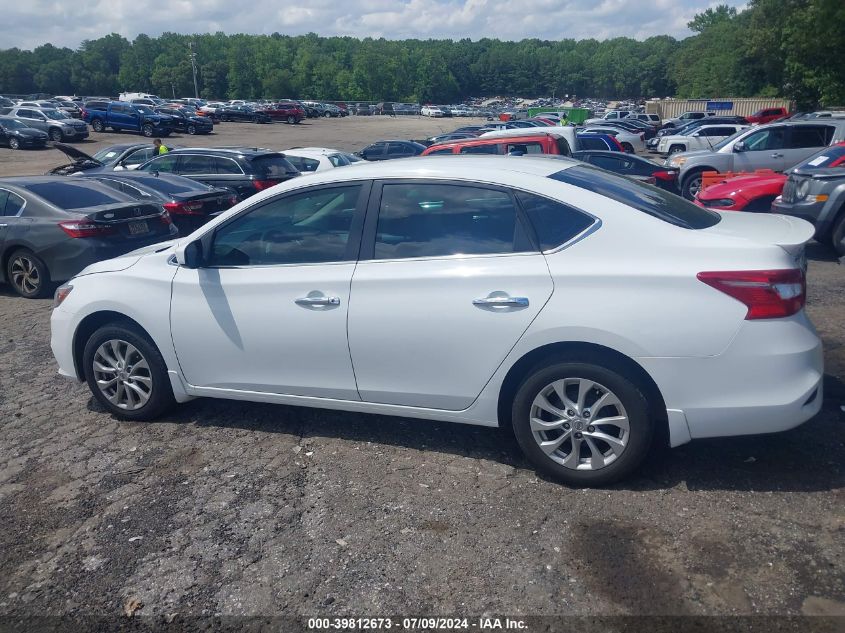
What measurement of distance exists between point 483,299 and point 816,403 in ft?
5.80

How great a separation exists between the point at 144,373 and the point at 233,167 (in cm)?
1009

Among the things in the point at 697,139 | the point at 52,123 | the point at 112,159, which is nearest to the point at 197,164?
the point at 112,159

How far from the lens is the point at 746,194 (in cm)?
1088

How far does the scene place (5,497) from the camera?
4.29 m

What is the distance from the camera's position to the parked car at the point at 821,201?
9516 mm

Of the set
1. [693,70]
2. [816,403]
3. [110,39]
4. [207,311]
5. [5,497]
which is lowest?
[5,497]

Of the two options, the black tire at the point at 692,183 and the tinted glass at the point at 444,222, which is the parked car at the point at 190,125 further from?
the tinted glass at the point at 444,222

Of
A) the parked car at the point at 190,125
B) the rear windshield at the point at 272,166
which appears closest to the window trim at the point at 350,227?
the rear windshield at the point at 272,166

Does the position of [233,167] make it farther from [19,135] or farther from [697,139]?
[19,135]

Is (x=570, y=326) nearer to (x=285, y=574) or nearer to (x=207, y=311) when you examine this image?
(x=285, y=574)

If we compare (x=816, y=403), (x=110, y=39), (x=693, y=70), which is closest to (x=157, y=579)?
(x=816, y=403)

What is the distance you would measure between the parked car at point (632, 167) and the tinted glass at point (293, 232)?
1030cm

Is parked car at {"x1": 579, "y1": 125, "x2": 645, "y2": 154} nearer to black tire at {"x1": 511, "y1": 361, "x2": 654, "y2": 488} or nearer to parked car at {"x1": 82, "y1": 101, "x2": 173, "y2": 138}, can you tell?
parked car at {"x1": 82, "y1": 101, "x2": 173, "y2": 138}

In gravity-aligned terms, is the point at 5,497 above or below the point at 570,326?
below
